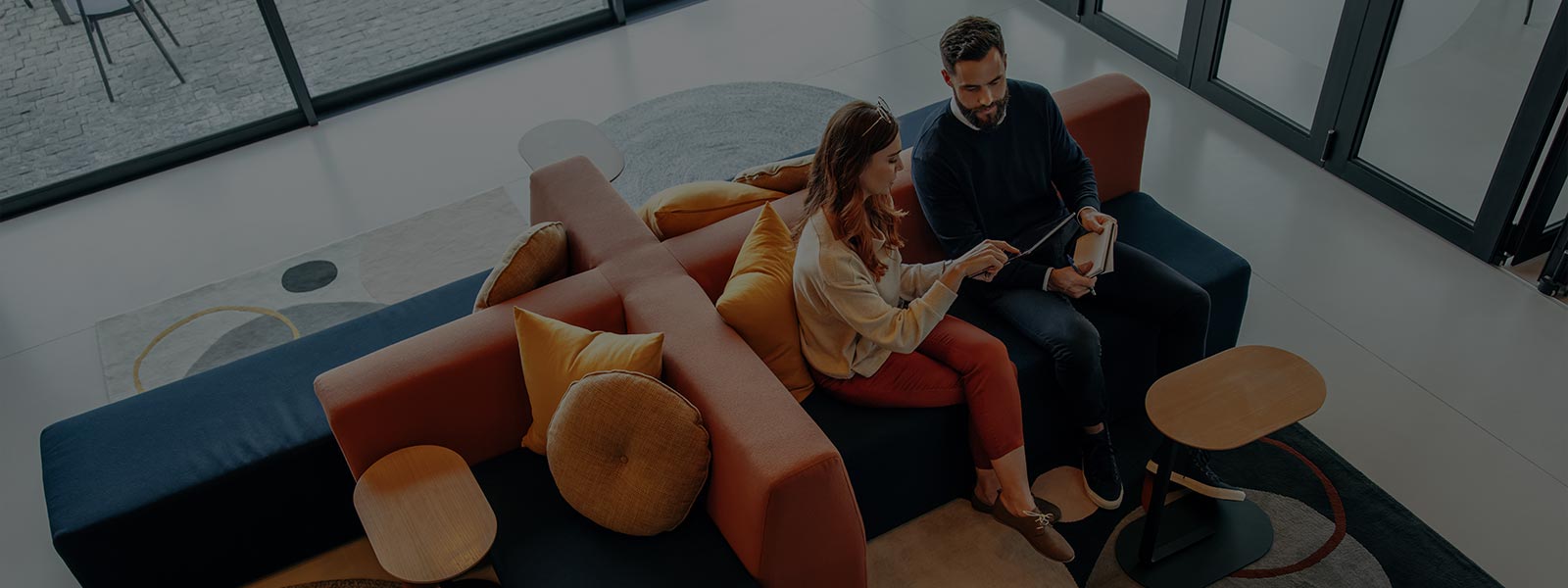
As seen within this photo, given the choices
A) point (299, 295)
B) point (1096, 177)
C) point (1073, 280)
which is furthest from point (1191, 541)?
point (299, 295)

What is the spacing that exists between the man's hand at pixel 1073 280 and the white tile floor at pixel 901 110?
3.09 ft

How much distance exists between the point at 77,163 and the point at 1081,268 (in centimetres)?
419

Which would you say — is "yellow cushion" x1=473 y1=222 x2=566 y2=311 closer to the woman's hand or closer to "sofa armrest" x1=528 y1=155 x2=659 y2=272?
"sofa armrest" x1=528 y1=155 x2=659 y2=272

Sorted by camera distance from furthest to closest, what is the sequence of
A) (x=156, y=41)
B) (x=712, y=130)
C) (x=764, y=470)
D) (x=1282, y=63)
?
(x=712, y=130) < (x=156, y=41) < (x=1282, y=63) < (x=764, y=470)

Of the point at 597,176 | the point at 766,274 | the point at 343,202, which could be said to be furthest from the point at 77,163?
the point at 766,274

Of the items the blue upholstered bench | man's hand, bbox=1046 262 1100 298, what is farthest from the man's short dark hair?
the blue upholstered bench

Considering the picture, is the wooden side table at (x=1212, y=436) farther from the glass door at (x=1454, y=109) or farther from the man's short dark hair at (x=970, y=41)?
the glass door at (x=1454, y=109)

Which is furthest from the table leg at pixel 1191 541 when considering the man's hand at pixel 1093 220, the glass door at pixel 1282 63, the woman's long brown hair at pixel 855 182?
the glass door at pixel 1282 63

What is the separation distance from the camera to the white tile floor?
11.0ft

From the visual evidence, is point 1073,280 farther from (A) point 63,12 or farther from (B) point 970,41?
(A) point 63,12

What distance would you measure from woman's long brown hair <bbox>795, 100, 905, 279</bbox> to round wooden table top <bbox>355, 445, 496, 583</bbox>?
1.03 m

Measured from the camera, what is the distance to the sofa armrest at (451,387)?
279cm

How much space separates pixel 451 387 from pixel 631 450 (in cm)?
53

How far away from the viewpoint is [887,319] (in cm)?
276
